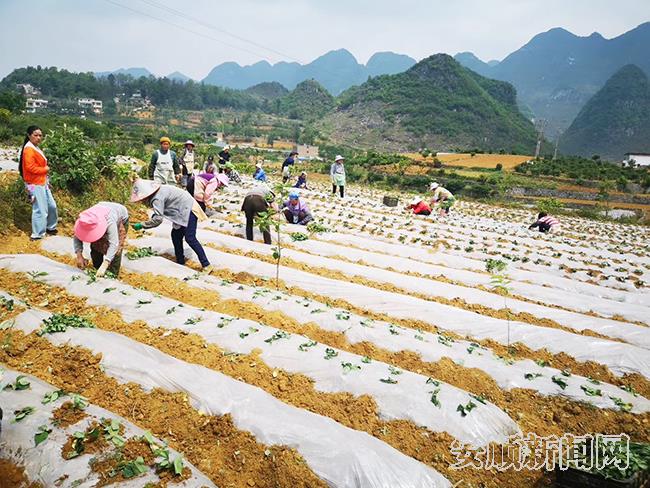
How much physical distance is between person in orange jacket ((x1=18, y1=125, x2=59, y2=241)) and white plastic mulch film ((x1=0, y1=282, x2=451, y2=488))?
10.00 ft

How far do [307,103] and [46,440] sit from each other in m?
136

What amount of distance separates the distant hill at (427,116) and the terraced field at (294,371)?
74.5m

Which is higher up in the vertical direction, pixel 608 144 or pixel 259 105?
pixel 259 105

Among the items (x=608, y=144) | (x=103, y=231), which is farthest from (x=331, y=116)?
(x=103, y=231)

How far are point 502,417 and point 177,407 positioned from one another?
2.79 m

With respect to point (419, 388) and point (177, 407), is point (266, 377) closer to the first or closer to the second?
point (177, 407)

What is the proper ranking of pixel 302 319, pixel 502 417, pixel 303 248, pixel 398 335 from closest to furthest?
pixel 502 417 → pixel 398 335 → pixel 302 319 → pixel 303 248

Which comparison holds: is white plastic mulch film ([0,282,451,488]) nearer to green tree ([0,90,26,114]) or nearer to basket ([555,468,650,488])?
basket ([555,468,650,488])

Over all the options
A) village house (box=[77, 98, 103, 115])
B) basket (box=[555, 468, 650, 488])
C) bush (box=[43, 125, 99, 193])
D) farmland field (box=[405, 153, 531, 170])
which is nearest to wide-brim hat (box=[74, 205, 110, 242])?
bush (box=[43, 125, 99, 193])

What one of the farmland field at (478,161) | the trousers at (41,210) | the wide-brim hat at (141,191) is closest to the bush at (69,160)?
the trousers at (41,210)

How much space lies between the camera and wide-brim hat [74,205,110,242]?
4.84m

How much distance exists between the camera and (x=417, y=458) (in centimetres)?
319

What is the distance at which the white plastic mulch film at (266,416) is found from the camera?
2699 mm

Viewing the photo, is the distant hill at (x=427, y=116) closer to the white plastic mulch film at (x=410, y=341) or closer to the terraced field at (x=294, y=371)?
the terraced field at (x=294, y=371)
